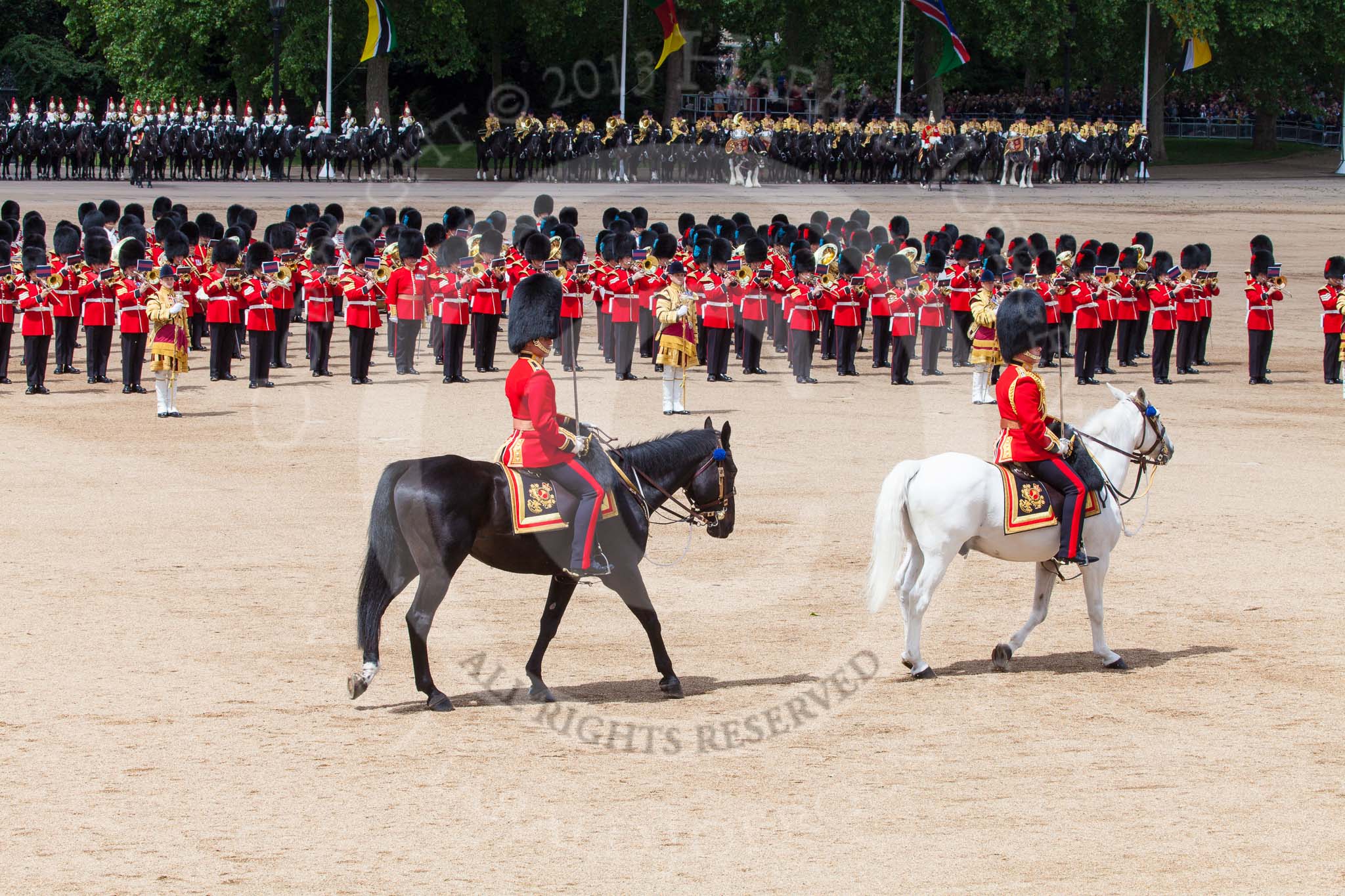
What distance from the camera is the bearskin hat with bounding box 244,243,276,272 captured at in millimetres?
17688

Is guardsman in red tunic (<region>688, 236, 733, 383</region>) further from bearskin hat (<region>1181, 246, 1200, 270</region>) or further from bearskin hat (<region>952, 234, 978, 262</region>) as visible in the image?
bearskin hat (<region>1181, 246, 1200, 270</region>)

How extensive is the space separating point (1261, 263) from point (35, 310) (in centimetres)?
1189

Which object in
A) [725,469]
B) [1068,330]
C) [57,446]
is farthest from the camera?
[1068,330]

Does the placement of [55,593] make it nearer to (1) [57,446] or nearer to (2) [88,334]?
(1) [57,446]

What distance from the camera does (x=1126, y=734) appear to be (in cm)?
723

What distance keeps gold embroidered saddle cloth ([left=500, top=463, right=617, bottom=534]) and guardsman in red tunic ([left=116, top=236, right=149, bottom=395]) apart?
9482mm

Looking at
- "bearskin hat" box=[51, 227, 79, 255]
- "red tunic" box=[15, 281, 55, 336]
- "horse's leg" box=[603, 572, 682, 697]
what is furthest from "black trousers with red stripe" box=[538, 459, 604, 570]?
"bearskin hat" box=[51, 227, 79, 255]

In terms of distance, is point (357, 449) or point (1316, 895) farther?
point (357, 449)

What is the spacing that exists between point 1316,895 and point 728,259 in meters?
13.3

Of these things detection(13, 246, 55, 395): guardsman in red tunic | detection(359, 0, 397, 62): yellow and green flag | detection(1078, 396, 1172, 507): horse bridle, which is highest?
detection(359, 0, 397, 62): yellow and green flag

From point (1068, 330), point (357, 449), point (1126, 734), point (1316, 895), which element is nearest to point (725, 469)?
point (1126, 734)

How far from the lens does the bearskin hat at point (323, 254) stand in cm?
1792

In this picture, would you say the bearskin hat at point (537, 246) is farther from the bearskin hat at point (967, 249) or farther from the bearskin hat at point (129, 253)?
the bearskin hat at point (967, 249)

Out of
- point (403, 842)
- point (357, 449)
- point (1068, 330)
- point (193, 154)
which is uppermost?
point (193, 154)
